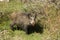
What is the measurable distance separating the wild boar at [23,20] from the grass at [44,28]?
239mm

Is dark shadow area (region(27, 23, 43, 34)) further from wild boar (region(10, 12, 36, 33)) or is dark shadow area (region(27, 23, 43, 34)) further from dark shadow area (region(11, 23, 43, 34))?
wild boar (region(10, 12, 36, 33))

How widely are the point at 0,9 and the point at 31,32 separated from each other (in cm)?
213

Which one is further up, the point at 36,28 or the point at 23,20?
the point at 23,20

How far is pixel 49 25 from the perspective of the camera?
10562mm

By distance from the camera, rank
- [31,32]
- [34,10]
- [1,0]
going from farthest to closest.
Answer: [1,0]
[34,10]
[31,32]

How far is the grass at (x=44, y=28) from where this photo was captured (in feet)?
31.5

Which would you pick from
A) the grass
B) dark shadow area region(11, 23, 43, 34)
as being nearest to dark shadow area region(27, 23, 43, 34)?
dark shadow area region(11, 23, 43, 34)

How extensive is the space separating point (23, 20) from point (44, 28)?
0.88m

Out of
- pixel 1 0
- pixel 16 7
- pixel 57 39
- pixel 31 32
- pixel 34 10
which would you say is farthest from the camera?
pixel 1 0

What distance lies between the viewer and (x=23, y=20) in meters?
10.5

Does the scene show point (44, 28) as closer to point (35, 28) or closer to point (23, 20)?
point (35, 28)

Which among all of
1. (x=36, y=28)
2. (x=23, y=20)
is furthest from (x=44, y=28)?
(x=23, y=20)

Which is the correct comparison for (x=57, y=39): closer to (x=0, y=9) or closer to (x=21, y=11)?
(x=21, y=11)

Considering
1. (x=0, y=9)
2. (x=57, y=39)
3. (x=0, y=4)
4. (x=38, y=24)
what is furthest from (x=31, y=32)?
(x=0, y=4)
